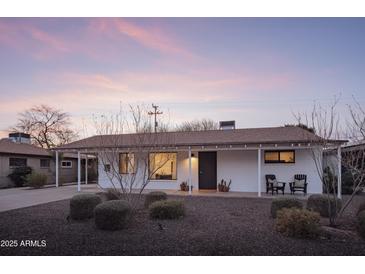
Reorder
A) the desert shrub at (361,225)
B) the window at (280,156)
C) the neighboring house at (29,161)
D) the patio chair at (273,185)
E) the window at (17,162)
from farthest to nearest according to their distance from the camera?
the window at (17,162)
the neighboring house at (29,161)
the window at (280,156)
the patio chair at (273,185)
the desert shrub at (361,225)

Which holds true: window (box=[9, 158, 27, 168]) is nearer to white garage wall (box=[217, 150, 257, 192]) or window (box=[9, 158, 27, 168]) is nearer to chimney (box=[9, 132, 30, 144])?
chimney (box=[9, 132, 30, 144])

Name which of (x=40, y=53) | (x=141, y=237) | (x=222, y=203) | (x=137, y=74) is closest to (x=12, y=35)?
(x=40, y=53)

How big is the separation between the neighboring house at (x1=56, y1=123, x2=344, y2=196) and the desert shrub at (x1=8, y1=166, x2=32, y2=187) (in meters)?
4.32

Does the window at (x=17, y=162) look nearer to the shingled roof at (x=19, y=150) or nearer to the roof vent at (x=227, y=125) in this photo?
the shingled roof at (x=19, y=150)

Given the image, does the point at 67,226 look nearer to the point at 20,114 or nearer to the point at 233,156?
the point at 233,156

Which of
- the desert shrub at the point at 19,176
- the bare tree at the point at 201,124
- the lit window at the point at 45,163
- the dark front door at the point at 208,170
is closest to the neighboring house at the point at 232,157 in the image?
the dark front door at the point at 208,170

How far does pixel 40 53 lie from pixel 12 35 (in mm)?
1065

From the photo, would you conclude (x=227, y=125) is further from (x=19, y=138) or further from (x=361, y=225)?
(x=19, y=138)

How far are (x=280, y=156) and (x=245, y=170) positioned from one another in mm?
1964

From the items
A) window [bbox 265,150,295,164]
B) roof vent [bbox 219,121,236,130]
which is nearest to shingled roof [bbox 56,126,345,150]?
window [bbox 265,150,295,164]

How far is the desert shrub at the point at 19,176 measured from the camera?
1851cm

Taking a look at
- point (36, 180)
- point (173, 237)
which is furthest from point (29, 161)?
point (173, 237)

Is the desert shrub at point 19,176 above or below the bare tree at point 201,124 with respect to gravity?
below

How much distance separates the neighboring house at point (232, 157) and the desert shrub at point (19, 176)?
4.32m
